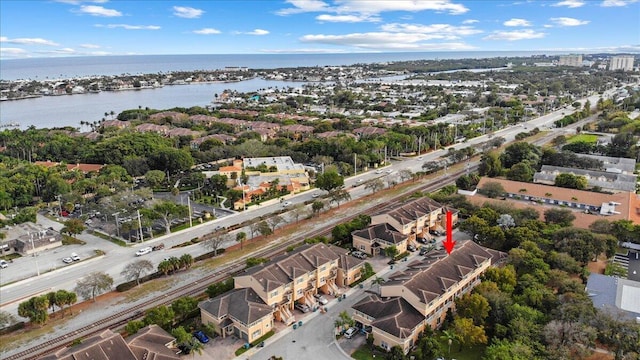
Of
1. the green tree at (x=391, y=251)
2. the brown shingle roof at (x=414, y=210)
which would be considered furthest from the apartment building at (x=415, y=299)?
the brown shingle roof at (x=414, y=210)

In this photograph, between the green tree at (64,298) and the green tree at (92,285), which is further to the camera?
the green tree at (92,285)

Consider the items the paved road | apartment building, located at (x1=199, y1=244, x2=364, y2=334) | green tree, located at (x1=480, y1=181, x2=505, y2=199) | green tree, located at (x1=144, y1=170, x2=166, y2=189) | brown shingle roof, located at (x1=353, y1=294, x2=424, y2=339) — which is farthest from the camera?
green tree, located at (x1=144, y1=170, x2=166, y2=189)

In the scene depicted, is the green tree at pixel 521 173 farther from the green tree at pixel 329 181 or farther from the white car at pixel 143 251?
the white car at pixel 143 251

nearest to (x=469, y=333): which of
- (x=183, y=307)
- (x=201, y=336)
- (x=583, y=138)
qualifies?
(x=201, y=336)

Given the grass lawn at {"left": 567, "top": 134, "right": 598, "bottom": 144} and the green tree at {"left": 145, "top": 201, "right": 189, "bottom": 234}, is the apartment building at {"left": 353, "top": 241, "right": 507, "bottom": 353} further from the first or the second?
the grass lawn at {"left": 567, "top": 134, "right": 598, "bottom": 144}

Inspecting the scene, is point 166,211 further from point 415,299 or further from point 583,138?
point 583,138

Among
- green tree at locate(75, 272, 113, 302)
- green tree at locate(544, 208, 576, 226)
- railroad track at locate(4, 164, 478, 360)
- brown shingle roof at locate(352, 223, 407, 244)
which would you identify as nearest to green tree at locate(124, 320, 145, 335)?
railroad track at locate(4, 164, 478, 360)

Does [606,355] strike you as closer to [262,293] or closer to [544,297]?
[544,297]
